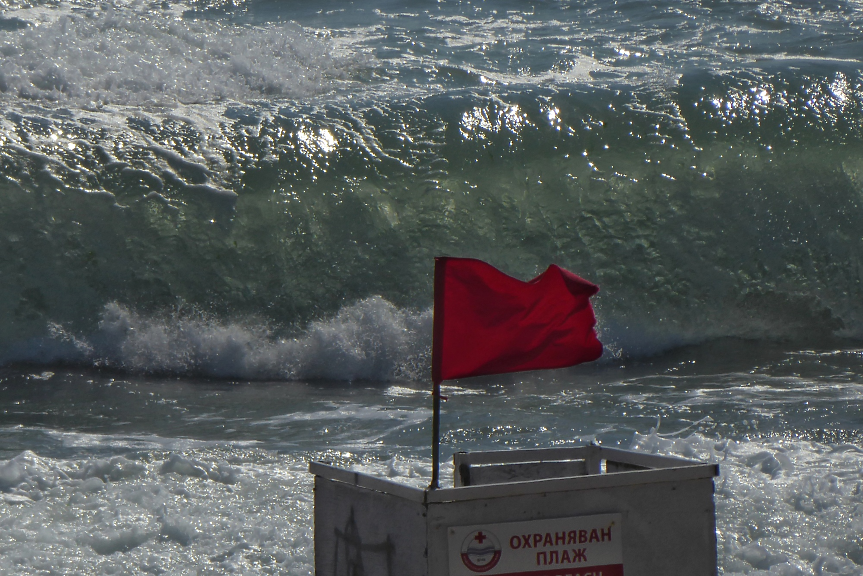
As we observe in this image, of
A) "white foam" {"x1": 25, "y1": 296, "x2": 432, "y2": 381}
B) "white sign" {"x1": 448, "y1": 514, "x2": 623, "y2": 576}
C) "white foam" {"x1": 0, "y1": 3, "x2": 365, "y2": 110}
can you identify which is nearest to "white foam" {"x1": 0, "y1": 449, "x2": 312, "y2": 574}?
"white sign" {"x1": 448, "y1": 514, "x2": 623, "y2": 576}

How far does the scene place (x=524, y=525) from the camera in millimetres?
2086

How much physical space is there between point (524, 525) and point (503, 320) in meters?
0.45

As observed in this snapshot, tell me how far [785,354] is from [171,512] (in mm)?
4868

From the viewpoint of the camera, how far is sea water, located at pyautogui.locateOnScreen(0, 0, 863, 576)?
3.89 metres

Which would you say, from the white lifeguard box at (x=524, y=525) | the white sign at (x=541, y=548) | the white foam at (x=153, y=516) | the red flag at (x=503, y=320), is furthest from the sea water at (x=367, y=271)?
the red flag at (x=503, y=320)

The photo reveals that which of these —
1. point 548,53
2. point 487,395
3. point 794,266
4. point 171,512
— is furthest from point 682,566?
point 548,53

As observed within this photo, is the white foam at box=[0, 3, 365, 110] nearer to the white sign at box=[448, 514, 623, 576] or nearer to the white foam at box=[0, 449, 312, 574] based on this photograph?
the white foam at box=[0, 449, 312, 574]

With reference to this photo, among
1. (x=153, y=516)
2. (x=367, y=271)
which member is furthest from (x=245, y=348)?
(x=153, y=516)

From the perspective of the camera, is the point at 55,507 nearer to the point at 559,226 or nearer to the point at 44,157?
the point at 44,157

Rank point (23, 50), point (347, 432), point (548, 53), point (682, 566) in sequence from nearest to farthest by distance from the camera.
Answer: point (682, 566) → point (347, 432) → point (23, 50) → point (548, 53)

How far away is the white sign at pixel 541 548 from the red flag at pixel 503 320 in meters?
0.34

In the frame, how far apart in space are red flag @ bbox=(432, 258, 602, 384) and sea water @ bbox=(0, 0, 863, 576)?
4.93 ft

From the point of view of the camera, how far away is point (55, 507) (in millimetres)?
3648

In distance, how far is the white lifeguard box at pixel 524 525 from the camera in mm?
2033
